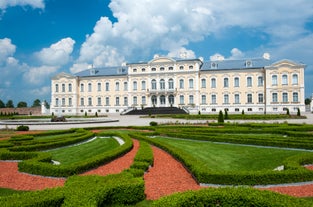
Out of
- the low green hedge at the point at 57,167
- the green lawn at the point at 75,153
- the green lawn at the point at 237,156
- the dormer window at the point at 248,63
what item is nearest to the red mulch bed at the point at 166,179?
the green lawn at the point at 237,156

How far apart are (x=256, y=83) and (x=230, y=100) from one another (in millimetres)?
5125

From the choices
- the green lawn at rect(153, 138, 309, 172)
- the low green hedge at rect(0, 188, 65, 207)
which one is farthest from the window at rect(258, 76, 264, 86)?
the low green hedge at rect(0, 188, 65, 207)

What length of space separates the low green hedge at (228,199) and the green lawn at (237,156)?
2.69 m

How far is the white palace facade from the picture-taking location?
4397cm

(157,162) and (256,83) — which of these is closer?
(157,162)

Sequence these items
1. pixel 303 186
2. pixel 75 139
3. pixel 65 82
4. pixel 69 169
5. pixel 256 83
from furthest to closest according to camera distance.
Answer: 1. pixel 65 82
2. pixel 256 83
3. pixel 75 139
4. pixel 69 169
5. pixel 303 186

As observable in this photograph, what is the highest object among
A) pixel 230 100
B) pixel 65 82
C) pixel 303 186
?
pixel 65 82

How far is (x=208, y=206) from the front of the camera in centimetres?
422

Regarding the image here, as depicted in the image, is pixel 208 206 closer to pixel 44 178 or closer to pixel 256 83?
pixel 44 178

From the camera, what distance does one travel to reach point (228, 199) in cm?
419

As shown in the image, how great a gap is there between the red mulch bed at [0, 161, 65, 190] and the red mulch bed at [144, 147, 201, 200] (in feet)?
6.95

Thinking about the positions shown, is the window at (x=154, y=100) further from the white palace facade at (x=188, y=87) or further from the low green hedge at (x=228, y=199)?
the low green hedge at (x=228, y=199)

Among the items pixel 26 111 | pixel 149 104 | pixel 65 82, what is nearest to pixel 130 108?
pixel 149 104

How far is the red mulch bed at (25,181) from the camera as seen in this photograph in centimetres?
605
